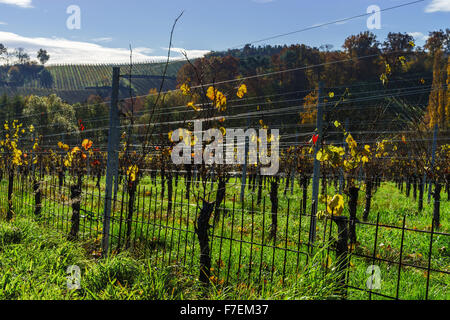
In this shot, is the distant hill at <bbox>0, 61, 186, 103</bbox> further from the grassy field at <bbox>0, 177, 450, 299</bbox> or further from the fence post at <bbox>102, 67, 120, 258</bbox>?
the grassy field at <bbox>0, 177, 450, 299</bbox>

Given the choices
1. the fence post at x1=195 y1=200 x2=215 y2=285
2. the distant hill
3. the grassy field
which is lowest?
the grassy field

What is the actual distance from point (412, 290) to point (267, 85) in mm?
38924

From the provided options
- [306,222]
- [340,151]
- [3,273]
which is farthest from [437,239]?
[3,273]

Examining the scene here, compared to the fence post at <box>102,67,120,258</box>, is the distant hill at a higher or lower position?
higher

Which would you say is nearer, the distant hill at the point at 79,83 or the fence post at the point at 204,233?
the fence post at the point at 204,233

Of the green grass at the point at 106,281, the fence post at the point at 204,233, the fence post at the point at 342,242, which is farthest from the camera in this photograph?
the fence post at the point at 204,233

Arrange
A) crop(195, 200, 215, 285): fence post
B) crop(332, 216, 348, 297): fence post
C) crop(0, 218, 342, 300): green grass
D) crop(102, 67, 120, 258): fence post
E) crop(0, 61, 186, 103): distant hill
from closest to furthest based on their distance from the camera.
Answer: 1. crop(0, 218, 342, 300): green grass
2. crop(332, 216, 348, 297): fence post
3. crop(195, 200, 215, 285): fence post
4. crop(102, 67, 120, 258): fence post
5. crop(0, 61, 186, 103): distant hill

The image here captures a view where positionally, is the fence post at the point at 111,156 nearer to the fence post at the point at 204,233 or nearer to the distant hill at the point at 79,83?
the fence post at the point at 204,233

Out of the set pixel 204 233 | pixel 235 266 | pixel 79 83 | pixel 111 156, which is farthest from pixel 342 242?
pixel 79 83

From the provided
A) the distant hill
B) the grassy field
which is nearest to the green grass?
the grassy field

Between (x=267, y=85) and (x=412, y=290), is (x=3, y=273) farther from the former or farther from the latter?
(x=267, y=85)

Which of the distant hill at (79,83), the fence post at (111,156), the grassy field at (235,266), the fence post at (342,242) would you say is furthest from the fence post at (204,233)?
the distant hill at (79,83)

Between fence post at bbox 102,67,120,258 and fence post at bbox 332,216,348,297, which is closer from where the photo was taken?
fence post at bbox 332,216,348,297
